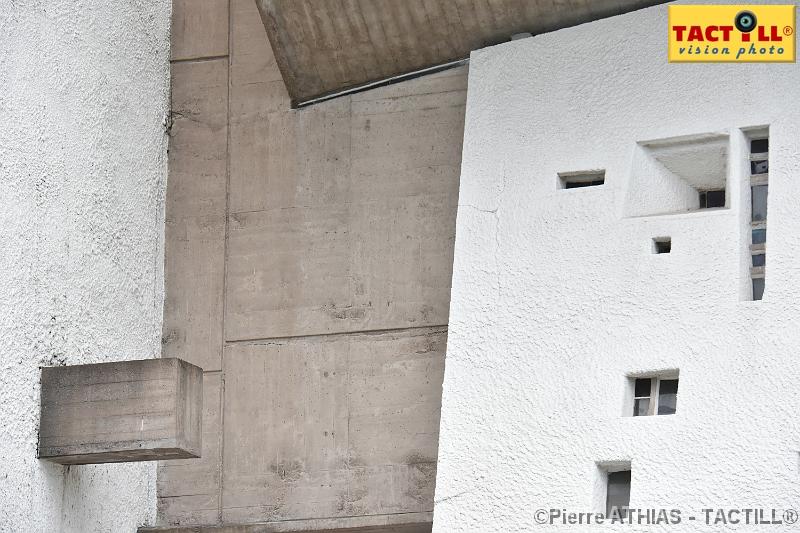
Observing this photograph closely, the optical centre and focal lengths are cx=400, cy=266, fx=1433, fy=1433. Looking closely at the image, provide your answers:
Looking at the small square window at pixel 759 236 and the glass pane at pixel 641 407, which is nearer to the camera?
the glass pane at pixel 641 407

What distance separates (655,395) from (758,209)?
1263 millimetres

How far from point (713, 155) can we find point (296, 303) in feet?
9.77

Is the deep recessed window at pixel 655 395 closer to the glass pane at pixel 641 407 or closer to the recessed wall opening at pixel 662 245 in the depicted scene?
the glass pane at pixel 641 407

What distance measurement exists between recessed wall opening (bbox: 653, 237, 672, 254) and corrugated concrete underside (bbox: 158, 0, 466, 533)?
1.60m

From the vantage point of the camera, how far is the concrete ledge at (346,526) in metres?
9.02

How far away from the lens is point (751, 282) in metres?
8.14

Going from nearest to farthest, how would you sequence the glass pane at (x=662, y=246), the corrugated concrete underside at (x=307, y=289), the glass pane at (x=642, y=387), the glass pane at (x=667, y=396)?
the glass pane at (x=667, y=396) → the glass pane at (x=642, y=387) → the glass pane at (x=662, y=246) → the corrugated concrete underside at (x=307, y=289)

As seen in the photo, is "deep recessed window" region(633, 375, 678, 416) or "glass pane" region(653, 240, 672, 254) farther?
"glass pane" region(653, 240, 672, 254)

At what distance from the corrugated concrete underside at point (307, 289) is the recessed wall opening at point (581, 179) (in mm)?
965

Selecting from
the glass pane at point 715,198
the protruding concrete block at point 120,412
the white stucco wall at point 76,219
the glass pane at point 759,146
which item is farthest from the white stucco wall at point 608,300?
the white stucco wall at point 76,219

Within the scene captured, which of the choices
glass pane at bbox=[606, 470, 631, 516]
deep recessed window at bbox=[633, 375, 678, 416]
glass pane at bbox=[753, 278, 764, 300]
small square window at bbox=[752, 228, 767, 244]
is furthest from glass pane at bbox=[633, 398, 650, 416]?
small square window at bbox=[752, 228, 767, 244]

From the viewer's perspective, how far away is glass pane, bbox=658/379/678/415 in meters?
8.06

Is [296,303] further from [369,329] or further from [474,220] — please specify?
[474,220]

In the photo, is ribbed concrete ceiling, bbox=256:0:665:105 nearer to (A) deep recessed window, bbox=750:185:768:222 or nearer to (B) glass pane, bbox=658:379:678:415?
(A) deep recessed window, bbox=750:185:768:222
